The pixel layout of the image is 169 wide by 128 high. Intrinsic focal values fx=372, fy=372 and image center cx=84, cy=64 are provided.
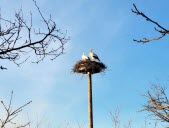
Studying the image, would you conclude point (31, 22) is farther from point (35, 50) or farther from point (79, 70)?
point (79, 70)

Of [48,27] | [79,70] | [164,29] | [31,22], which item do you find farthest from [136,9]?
[79,70]

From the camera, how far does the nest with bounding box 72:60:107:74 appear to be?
72.5 feet

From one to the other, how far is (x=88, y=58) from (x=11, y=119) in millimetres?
19664

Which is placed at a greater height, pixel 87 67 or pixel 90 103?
pixel 87 67

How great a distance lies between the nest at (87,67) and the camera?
72.5 feet

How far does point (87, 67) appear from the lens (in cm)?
2211

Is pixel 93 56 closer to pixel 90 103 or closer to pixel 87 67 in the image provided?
pixel 87 67

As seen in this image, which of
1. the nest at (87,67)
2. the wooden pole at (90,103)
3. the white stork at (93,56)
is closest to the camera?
the wooden pole at (90,103)

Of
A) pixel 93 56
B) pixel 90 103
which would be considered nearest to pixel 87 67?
pixel 93 56

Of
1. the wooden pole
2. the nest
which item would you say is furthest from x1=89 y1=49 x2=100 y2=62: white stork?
the wooden pole

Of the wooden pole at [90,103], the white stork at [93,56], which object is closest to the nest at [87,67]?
the wooden pole at [90,103]

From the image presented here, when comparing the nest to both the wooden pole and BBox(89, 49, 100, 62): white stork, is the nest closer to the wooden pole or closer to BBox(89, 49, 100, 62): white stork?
the wooden pole

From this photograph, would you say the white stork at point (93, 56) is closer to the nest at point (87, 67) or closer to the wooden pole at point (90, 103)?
the nest at point (87, 67)

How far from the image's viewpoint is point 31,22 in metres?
3.14
